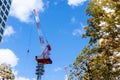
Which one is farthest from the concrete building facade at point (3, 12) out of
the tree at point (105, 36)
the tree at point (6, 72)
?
the tree at point (105, 36)

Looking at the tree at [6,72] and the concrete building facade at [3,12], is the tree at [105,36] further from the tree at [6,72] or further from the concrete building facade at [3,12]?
the concrete building facade at [3,12]

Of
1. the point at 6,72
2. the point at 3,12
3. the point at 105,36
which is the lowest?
the point at 105,36

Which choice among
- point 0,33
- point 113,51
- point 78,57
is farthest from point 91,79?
point 0,33

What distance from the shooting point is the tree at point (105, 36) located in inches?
712

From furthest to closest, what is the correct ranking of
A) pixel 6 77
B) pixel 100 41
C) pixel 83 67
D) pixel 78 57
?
1. pixel 6 77
2. pixel 83 67
3. pixel 78 57
4. pixel 100 41

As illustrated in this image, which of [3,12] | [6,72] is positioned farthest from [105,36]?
[3,12]

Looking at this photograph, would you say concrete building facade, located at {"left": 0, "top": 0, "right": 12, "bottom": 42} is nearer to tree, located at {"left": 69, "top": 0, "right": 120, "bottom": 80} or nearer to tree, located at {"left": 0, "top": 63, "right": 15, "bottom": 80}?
tree, located at {"left": 0, "top": 63, "right": 15, "bottom": 80}

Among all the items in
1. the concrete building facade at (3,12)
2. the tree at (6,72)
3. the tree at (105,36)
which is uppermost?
the concrete building facade at (3,12)

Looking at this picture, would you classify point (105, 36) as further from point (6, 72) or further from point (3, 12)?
point (3, 12)

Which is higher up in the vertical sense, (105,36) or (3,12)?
(3,12)

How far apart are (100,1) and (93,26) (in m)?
1.93

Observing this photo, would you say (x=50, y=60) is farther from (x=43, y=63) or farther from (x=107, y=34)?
(x=107, y=34)

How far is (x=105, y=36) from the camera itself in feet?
62.1

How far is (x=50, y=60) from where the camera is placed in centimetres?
19450
